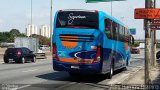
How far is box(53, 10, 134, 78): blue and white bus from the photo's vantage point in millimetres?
19487

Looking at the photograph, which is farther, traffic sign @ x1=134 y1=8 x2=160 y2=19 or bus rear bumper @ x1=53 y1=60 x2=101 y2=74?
bus rear bumper @ x1=53 y1=60 x2=101 y2=74

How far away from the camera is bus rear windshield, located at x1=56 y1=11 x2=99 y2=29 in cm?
1967

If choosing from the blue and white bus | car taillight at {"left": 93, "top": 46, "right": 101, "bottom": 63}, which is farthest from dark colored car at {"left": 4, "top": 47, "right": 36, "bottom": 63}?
car taillight at {"left": 93, "top": 46, "right": 101, "bottom": 63}

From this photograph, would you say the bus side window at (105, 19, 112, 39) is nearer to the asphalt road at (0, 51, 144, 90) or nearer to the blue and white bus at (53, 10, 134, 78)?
the blue and white bus at (53, 10, 134, 78)

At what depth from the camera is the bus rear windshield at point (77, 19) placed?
774 inches

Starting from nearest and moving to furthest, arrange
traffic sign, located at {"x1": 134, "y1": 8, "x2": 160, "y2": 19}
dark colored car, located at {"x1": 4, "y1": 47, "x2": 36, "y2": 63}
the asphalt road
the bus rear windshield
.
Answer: traffic sign, located at {"x1": 134, "y1": 8, "x2": 160, "y2": 19}, the asphalt road, the bus rear windshield, dark colored car, located at {"x1": 4, "y1": 47, "x2": 36, "y2": 63}

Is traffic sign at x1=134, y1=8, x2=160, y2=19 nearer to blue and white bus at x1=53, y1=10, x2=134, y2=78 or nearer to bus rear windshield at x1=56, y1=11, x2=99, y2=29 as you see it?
blue and white bus at x1=53, y1=10, x2=134, y2=78

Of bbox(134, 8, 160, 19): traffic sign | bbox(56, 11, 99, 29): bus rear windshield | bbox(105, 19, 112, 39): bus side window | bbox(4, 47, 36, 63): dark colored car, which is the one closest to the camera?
bbox(134, 8, 160, 19): traffic sign

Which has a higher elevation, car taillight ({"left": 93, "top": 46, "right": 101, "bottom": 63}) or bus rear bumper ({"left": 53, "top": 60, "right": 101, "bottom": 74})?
car taillight ({"left": 93, "top": 46, "right": 101, "bottom": 63})

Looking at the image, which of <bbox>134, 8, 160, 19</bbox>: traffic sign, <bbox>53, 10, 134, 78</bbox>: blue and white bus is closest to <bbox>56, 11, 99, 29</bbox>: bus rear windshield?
<bbox>53, 10, 134, 78</bbox>: blue and white bus

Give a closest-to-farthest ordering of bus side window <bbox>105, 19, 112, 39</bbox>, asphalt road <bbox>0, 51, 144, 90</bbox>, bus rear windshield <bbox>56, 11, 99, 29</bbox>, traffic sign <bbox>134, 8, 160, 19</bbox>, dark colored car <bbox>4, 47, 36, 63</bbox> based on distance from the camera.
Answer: traffic sign <bbox>134, 8, 160, 19</bbox>, asphalt road <bbox>0, 51, 144, 90</bbox>, bus rear windshield <bbox>56, 11, 99, 29</bbox>, bus side window <bbox>105, 19, 112, 39</bbox>, dark colored car <bbox>4, 47, 36, 63</bbox>

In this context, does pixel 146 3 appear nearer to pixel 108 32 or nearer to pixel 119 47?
pixel 108 32

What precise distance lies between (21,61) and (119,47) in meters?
18.5

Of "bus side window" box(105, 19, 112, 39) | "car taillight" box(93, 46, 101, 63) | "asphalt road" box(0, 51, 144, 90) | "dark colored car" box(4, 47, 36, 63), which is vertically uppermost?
"bus side window" box(105, 19, 112, 39)
